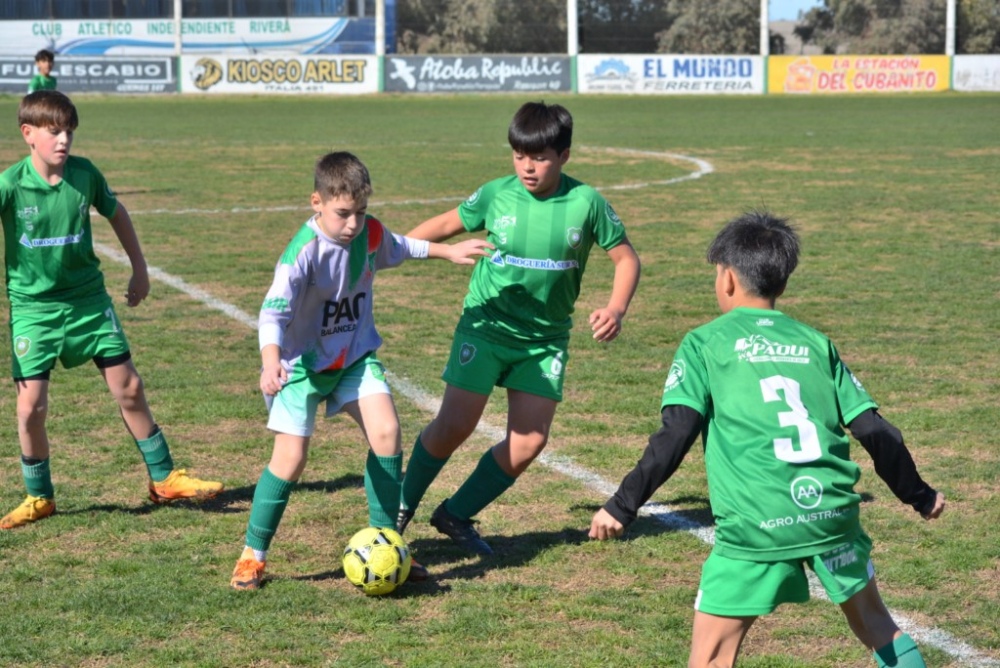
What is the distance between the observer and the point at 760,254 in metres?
3.48

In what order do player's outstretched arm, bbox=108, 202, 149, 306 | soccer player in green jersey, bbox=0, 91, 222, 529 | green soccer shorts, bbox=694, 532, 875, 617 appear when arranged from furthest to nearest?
player's outstretched arm, bbox=108, 202, 149, 306, soccer player in green jersey, bbox=0, 91, 222, 529, green soccer shorts, bbox=694, 532, 875, 617

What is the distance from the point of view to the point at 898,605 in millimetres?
4656

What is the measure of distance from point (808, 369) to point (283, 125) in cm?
2885

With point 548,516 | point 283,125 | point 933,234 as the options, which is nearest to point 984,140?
point 933,234

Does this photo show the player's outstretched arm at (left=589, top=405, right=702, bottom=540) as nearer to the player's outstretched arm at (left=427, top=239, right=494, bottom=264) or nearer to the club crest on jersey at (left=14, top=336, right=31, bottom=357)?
the player's outstretched arm at (left=427, top=239, right=494, bottom=264)

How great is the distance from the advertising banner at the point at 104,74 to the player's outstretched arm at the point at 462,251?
43.1 m

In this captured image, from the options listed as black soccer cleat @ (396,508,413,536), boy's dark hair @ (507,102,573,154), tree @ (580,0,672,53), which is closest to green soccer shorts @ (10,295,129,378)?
black soccer cleat @ (396,508,413,536)

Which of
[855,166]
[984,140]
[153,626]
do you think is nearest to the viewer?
[153,626]

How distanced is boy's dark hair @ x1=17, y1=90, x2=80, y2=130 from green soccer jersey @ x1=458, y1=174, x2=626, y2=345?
1.75 metres

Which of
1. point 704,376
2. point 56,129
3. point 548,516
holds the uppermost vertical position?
point 56,129

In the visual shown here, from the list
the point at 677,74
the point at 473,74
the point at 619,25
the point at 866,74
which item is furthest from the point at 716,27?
the point at 473,74

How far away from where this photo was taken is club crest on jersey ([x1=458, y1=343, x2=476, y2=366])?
5.31 m

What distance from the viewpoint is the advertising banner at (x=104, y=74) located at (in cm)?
4572

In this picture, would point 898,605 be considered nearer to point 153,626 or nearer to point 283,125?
point 153,626
